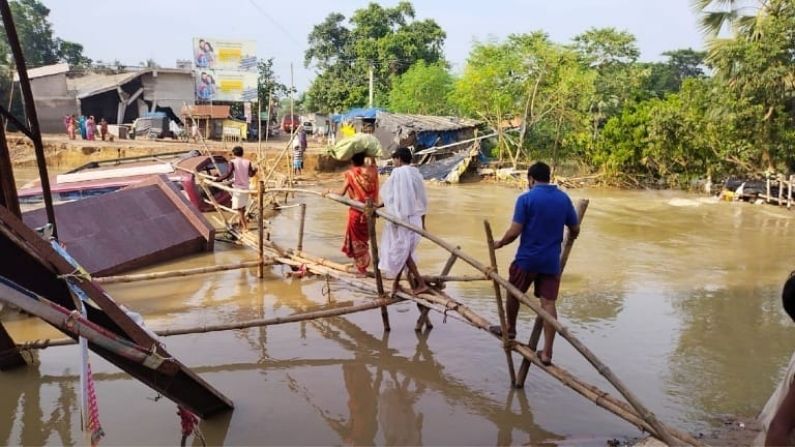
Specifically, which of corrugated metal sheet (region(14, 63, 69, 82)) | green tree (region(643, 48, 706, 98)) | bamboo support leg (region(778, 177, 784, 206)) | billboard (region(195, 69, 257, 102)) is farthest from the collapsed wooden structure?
green tree (region(643, 48, 706, 98))

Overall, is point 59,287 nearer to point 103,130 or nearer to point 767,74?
point 767,74

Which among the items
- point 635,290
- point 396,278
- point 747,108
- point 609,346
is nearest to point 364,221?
point 396,278

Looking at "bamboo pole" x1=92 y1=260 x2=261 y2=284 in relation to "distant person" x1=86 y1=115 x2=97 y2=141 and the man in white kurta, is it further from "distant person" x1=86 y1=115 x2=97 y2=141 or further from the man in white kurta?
"distant person" x1=86 y1=115 x2=97 y2=141

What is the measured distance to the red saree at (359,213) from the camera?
6.02m

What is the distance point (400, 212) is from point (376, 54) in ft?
95.0

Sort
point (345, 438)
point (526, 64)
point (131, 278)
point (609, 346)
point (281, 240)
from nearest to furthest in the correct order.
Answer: point (345, 438), point (609, 346), point (131, 278), point (281, 240), point (526, 64)

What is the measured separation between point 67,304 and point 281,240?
769 cm

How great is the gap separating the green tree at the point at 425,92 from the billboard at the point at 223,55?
7.93 meters

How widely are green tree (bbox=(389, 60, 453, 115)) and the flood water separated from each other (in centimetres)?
2021

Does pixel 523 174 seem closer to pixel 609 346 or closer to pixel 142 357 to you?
pixel 609 346

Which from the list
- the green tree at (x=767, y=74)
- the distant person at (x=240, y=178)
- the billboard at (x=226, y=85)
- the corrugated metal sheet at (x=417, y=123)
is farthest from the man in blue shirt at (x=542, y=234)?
the billboard at (x=226, y=85)

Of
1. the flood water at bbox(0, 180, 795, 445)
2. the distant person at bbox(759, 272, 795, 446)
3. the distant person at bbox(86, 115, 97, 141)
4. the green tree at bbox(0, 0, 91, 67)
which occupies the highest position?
the green tree at bbox(0, 0, 91, 67)

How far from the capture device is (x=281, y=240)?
1068 centimetres

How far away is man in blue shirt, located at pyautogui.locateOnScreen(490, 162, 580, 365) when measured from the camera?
13.6 ft
